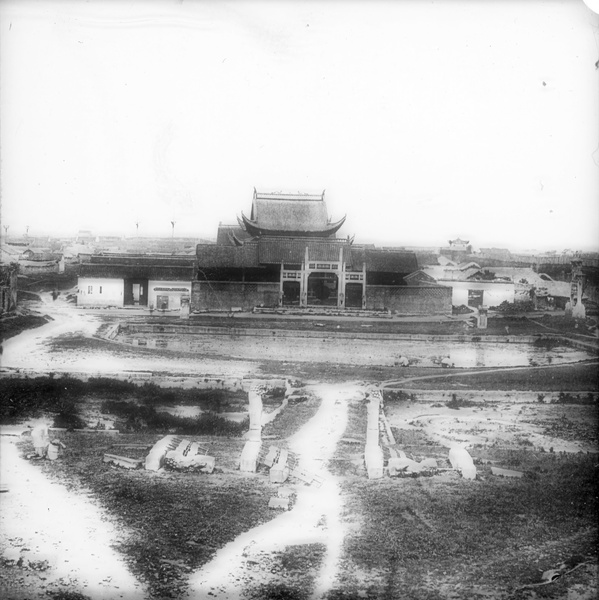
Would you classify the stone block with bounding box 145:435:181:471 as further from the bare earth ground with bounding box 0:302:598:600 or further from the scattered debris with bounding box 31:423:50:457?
the scattered debris with bounding box 31:423:50:457

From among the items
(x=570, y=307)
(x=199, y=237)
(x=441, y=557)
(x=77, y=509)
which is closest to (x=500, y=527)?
(x=441, y=557)

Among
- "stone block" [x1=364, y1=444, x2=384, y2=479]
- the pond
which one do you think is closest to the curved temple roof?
the pond

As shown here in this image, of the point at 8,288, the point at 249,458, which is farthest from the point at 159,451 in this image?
the point at 8,288

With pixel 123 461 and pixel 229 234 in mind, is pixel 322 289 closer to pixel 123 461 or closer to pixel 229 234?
pixel 229 234

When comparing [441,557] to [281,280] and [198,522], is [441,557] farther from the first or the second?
[281,280]

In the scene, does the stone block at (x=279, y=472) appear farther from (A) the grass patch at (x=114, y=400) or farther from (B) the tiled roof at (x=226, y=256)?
(B) the tiled roof at (x=226, y=256)

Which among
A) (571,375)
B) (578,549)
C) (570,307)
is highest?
(570,307)

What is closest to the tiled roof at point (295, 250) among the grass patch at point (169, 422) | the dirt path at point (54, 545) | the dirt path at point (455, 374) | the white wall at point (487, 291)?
the white wall at point (487, 291)
